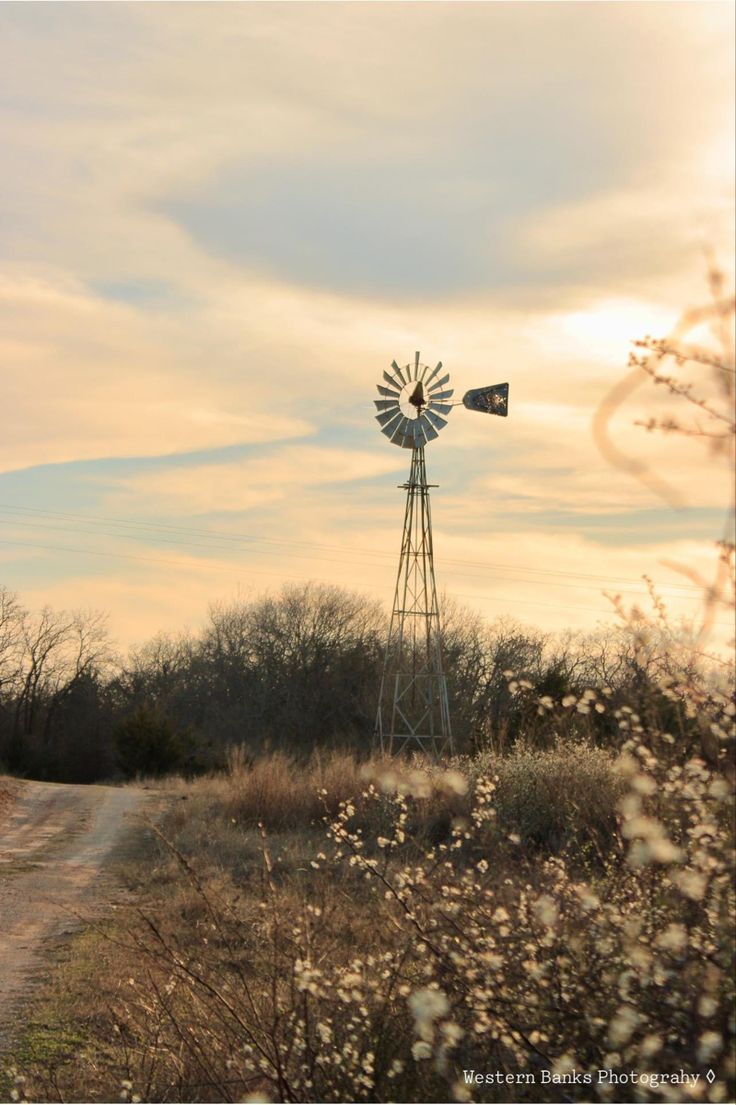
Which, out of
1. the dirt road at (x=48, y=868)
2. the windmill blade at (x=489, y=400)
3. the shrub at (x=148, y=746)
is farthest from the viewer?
the shrub at (x=148, y=746)

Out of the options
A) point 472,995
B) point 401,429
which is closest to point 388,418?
point 401,429

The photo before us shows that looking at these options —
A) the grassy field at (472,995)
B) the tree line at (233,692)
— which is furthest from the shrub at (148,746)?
Result: the grassy field at (472,995)

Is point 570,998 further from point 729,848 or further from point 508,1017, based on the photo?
point 729,848

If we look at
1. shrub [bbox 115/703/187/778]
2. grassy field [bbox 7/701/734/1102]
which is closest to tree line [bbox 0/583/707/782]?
shrub [bbox 115/703/187/778]

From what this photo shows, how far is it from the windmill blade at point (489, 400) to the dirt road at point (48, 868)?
38.8ft

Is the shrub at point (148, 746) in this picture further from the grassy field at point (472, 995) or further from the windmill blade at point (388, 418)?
the grassy field at point (472, 995)

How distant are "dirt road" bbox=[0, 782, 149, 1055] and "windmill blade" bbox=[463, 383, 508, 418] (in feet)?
38.8

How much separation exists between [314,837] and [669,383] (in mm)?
12362

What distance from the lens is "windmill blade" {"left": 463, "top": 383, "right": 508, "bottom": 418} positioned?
26953mm

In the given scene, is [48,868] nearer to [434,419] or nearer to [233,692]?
[434,419]

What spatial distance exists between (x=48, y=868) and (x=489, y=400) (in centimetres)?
1636

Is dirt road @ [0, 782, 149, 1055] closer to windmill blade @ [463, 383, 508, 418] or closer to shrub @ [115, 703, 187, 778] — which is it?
shrub @ [115, 703, 187, 778]

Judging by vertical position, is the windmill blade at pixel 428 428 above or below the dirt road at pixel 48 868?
above

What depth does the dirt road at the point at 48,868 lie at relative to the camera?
28.6 ft
